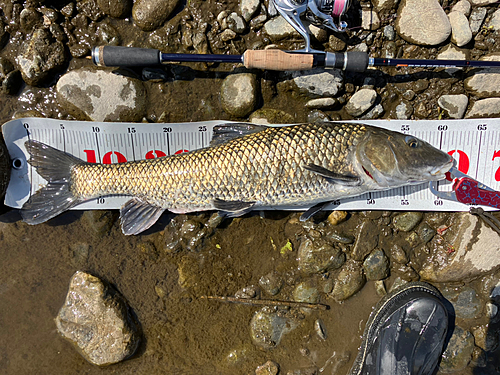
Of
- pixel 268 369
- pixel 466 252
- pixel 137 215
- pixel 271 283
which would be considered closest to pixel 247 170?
pixel 137 215

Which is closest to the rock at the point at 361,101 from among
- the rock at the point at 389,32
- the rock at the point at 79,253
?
the rock at the point at 389,32

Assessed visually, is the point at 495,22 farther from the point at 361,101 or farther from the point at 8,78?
the point at 8,78

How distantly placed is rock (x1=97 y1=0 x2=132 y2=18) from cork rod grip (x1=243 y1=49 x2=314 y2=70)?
1.43 m

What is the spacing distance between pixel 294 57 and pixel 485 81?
6.61 ft

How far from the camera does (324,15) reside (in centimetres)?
271

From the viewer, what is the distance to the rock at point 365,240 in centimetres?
308

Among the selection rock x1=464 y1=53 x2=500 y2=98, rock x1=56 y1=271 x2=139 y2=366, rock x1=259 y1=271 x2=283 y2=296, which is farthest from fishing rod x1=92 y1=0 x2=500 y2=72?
rock x1=56 y1=271 x2=139 y2=366

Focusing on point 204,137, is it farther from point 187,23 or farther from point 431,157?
point 431,157

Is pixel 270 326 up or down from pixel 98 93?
down

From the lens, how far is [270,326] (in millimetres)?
3094

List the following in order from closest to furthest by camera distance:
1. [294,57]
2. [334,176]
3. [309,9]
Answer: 1. [334,176]
2. [294,57]
3. [309,9]

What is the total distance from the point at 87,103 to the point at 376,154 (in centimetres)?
289

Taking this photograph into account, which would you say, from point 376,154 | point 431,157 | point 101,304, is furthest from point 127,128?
point 431,157

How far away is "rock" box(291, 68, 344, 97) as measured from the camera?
2955mm
